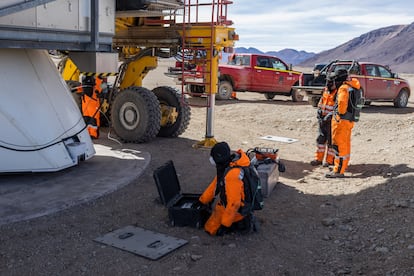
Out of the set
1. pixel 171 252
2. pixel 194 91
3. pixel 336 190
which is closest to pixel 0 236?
pixel 171 252

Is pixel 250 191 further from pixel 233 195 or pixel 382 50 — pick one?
pixel 382 50

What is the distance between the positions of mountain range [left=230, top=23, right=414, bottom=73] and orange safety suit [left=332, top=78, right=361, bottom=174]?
118ft

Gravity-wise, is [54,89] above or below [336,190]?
above

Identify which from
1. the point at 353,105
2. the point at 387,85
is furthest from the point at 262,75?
the point at 353,105

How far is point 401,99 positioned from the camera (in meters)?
17.8

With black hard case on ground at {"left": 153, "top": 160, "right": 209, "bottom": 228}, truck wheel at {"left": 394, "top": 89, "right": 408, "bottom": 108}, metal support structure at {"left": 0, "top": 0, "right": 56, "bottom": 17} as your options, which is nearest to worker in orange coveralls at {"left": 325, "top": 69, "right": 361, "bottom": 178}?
black hard case on ground at {"left": 153, "top": 160, "right": 209, "bottom": 228}

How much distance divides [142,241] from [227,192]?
1.05 metres

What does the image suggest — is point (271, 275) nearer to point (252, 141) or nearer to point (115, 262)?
point (115, 262)

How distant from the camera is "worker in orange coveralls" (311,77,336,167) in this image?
8516mm

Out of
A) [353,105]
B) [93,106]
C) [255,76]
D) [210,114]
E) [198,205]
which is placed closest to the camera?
[198,205]

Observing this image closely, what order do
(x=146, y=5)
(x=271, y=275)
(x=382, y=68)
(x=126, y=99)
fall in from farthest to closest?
(x=382, y=68) < (x=126, y=99) < (x=146, y=5) < (x=271, y=275)

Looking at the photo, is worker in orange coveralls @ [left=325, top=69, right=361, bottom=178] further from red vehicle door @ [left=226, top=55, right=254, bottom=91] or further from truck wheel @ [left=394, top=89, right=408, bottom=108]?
truck wheel @ [left=394, top=89, right=408, bottom=108]

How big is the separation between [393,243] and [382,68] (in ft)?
45.2

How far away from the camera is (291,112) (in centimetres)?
1536
